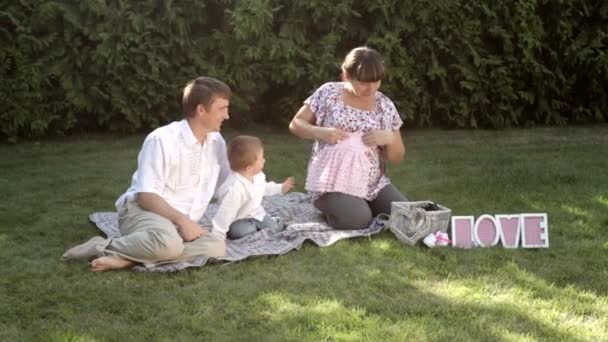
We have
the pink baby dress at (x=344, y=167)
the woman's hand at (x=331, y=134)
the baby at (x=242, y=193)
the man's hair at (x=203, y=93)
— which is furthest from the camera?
the pink baby dress at (x=344, y=167)

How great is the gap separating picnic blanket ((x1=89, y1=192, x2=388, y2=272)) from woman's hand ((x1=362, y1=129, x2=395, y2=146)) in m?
0.48

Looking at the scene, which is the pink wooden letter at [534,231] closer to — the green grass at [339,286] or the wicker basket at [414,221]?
the green grass at [339,286]

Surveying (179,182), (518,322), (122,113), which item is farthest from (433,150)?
(518,322)

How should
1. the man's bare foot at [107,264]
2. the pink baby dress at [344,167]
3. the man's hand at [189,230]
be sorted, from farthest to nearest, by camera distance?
the pink baby dress at [344,167] < the man's hand at [189,230] < the man's bare foot at [107,264]

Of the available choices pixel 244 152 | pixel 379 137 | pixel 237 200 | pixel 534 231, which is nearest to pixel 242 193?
pixel 237 200

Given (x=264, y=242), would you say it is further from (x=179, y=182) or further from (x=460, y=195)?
(x=460, y=195)

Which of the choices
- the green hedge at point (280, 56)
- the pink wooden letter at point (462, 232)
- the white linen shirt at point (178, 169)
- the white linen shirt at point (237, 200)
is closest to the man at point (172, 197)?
the white linen shirt at point (178, 169)

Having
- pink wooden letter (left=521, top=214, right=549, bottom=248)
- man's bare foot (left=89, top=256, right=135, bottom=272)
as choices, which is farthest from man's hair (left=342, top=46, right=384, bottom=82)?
man's bare foot (left=89, top=256, right=135, bottom=272)

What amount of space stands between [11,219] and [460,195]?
3122mm

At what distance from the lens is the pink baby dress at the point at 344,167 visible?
514cm

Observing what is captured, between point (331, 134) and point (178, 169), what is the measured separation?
103 cm

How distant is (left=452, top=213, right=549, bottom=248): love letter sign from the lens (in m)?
4.47

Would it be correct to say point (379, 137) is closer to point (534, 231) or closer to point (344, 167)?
point (344, 167)

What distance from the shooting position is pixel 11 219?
5156 mm
